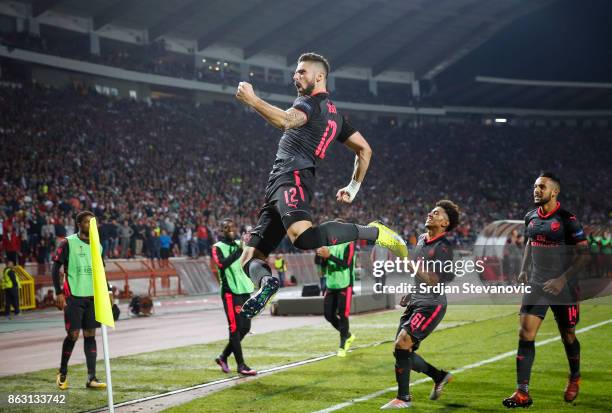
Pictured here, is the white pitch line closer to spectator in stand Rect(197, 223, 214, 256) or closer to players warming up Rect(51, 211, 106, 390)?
players warming up Rect(51, 211, 106, 390)

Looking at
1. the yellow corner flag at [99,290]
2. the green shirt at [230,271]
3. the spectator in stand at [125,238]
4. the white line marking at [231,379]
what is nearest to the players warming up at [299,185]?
the yellow corner flag at [99,290]

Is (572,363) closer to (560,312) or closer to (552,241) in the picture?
(560,312)

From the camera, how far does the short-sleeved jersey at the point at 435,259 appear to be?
7.79 meters

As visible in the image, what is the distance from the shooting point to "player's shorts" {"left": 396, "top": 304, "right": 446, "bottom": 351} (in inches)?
312

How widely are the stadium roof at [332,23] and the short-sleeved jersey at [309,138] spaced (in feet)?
128

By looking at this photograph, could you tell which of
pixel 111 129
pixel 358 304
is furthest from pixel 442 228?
pixel 111 129

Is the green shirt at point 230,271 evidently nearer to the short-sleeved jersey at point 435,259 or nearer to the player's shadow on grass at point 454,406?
the short-sleeved jersey at point 435,259

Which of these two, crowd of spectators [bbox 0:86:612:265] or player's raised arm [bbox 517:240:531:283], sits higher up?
crowd of spectators [bbox 0:86:612:265]

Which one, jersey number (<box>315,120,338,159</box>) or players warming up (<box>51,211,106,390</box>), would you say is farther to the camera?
players warming up (<box>51,211,106,390</box>)

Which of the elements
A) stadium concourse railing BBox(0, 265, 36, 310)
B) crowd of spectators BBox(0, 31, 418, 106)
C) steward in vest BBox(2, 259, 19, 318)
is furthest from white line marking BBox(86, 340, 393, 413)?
crowd of spectators BBox(0, 31, 418, 106)

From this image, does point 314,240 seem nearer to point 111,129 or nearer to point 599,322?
point 599,322

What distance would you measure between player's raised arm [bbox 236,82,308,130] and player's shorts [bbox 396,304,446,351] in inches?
115

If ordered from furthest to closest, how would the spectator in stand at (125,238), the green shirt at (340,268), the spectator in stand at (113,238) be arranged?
the spectator in stand at (125,238) → the spectator in stand at (113,238) → the green shirt at (340,268)

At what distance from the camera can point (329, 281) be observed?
1354cm
